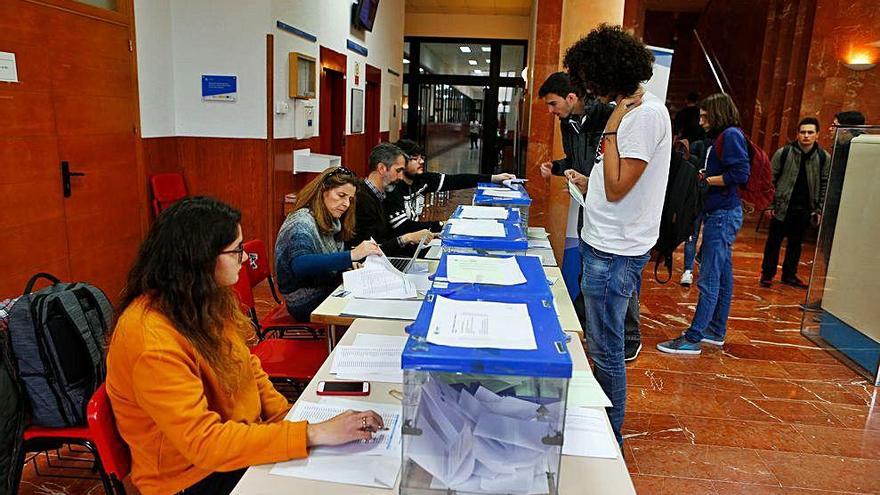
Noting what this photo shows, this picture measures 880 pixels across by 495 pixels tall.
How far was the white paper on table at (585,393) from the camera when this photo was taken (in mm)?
1506

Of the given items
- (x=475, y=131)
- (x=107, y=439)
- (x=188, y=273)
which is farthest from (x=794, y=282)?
(x=475, y=131)

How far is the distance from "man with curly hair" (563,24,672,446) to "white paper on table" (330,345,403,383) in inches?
30.9

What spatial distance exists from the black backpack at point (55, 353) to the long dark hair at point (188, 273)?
0.81 meters

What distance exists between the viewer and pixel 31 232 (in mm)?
3219

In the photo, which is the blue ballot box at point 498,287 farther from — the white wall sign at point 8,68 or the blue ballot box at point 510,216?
the white wall sign at point 8,68

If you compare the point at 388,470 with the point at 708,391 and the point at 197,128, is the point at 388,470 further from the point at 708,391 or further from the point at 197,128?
the point at 197,128

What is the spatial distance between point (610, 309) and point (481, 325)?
114cm

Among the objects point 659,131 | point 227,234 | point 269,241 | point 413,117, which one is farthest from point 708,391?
point 413,117

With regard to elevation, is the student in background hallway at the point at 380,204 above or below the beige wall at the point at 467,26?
below

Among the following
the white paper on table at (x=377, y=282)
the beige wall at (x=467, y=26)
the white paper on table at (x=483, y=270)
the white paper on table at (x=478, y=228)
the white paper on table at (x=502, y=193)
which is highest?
the beige wall at (x=467, y=26)

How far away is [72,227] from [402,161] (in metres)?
2.03

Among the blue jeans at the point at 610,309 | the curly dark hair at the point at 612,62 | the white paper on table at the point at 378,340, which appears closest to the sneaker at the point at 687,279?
the blue jeans at the point at 610,309

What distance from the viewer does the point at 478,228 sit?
2.42 m

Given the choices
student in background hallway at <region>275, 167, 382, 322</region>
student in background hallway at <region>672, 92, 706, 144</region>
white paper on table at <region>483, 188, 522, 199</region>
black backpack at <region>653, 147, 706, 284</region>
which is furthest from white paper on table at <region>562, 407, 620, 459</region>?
student in background hallway at <region>672, 92, 706, 144</region>
